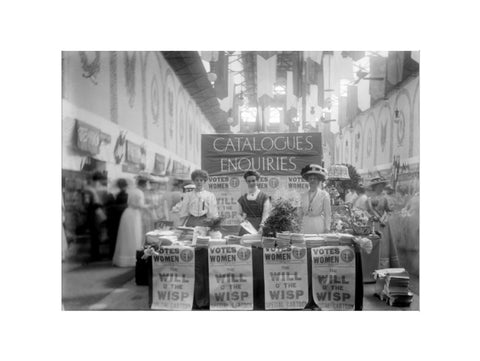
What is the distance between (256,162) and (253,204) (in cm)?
43

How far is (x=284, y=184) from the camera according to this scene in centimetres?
458

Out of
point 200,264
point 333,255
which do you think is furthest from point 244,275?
point 333,255

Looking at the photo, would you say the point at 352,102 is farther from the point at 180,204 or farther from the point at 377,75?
the point at 180,204

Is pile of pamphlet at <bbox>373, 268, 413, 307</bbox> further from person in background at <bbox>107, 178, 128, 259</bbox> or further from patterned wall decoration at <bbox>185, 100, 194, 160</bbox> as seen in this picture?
person in background at <bbox>107, 178, 128, 259</bbox>

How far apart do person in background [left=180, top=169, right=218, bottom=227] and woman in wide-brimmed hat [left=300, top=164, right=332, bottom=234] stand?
35.7 inches

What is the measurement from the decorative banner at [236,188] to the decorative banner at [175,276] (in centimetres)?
52

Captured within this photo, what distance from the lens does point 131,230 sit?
180 inches

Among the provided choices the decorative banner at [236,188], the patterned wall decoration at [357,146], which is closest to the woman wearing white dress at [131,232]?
the decorative banner at [236,188]

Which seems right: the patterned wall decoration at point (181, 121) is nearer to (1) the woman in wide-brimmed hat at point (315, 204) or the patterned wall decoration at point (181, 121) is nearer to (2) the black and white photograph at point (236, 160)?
(2) the black and white photograph at point (236, 160)

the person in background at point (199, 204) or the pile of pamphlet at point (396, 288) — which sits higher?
the person in background at point (199, 204)

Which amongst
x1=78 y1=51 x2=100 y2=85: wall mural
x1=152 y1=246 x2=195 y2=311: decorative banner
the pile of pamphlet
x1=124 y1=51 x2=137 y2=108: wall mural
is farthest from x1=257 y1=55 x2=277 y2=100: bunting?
the pile of pamphlet

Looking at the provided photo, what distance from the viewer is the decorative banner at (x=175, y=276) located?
4430mm

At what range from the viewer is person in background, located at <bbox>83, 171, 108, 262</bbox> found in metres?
4.55

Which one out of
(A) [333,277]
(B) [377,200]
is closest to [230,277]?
(A) [333,277]
